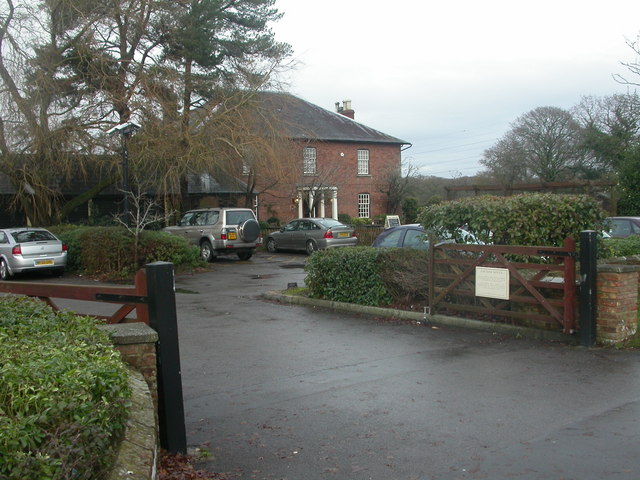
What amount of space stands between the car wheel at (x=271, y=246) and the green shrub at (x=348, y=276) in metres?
15.6

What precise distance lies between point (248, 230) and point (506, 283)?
15204 millimetres

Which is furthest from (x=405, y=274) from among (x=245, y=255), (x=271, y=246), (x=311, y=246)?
(x=271, y=246)

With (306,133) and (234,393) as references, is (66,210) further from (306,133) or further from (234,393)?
(234,393)

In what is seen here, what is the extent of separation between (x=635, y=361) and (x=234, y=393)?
185 inches

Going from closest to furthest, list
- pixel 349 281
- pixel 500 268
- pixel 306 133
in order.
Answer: pixel 500 268
pixel 349 281
pixel 306 133

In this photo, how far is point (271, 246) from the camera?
1135 inches

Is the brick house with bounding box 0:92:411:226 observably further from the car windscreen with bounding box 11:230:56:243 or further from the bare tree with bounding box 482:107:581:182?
the bare tree with bounding box 482:107:581:182

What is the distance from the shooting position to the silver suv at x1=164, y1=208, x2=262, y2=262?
2339 cm

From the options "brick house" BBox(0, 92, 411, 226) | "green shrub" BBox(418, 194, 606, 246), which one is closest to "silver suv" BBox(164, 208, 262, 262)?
"brick house" BBox(0, 92, 411, 226)

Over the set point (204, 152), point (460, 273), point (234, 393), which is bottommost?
point (234, 393)

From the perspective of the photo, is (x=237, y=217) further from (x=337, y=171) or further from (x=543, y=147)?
(x=543, y=147)

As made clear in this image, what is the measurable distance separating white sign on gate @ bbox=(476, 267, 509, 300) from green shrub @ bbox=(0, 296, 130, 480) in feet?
21.3

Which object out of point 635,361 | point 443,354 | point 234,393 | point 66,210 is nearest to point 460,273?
point 443,354

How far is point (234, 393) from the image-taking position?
265 inches
